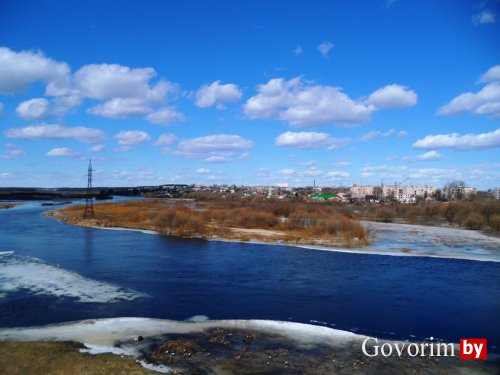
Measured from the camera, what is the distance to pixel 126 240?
29234mm

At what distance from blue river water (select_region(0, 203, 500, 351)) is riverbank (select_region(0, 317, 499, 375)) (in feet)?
3.14

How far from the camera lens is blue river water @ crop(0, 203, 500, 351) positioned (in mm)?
12023

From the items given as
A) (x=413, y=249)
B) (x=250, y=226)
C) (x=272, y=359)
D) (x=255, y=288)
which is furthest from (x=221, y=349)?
(x=250, y=226)

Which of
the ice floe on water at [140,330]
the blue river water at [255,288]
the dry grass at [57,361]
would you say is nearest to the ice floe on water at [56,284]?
the blue river water at [255,288]

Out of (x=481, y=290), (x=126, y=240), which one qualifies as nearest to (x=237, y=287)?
(x=481, y=290)

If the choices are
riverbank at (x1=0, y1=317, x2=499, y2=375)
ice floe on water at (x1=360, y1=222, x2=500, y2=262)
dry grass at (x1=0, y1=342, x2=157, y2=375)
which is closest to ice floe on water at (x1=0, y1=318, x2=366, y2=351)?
riverbank at (x1=0, y1=317, x2=499, y2=375)

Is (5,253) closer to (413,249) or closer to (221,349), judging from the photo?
(221,349)

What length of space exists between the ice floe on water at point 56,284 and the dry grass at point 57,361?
13.9 feet

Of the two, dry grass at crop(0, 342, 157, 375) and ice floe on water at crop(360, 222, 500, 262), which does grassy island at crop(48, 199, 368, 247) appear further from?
dry grass at crop(0, 342, 157, 375)

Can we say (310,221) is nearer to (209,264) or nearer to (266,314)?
(209,264)

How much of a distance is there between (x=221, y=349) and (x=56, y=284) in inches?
352

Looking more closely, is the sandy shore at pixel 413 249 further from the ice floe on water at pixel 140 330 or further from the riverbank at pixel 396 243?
the ice floe on water at pixel 140 330

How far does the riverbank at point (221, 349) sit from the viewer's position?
8547 mm

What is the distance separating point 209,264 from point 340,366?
12.6m
